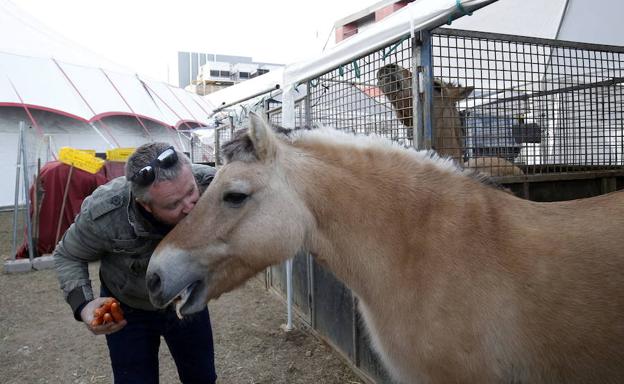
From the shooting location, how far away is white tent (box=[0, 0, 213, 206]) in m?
14.1

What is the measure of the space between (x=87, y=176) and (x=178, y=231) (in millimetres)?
7644

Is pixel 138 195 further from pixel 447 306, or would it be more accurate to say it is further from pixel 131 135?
pixel 131 135

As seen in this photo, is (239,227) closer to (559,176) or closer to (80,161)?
(559,176)

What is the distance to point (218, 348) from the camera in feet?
15.1

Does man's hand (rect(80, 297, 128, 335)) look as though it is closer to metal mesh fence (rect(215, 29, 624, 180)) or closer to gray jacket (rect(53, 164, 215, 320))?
gray jacket (rect(53, 164, 215, 320))

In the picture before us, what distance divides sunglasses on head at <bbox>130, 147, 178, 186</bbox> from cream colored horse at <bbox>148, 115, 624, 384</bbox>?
0.26m

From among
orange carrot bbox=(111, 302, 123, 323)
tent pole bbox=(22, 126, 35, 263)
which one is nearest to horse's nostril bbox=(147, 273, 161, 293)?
orange carrot bbox=(111, 302, 123, 323)

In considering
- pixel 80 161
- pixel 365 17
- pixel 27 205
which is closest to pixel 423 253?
pixel 27 205

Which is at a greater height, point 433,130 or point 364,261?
point 433,130

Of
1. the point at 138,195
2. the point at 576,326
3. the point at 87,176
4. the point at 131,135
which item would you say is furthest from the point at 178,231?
the point at 131,135

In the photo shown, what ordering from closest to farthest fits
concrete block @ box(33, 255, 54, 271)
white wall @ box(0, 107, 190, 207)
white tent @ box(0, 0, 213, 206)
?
concrete block @ box(33, 255, 54, 271) → white wall @ box(0, 107, 190, 207) → white tent @ box(0, 0, 213, 206)

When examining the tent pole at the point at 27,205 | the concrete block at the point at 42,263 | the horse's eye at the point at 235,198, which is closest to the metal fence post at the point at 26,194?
Answer: the tent pole at the point at 27,205

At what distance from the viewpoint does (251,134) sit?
2.00 meters

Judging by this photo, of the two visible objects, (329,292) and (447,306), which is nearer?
(447,306)
